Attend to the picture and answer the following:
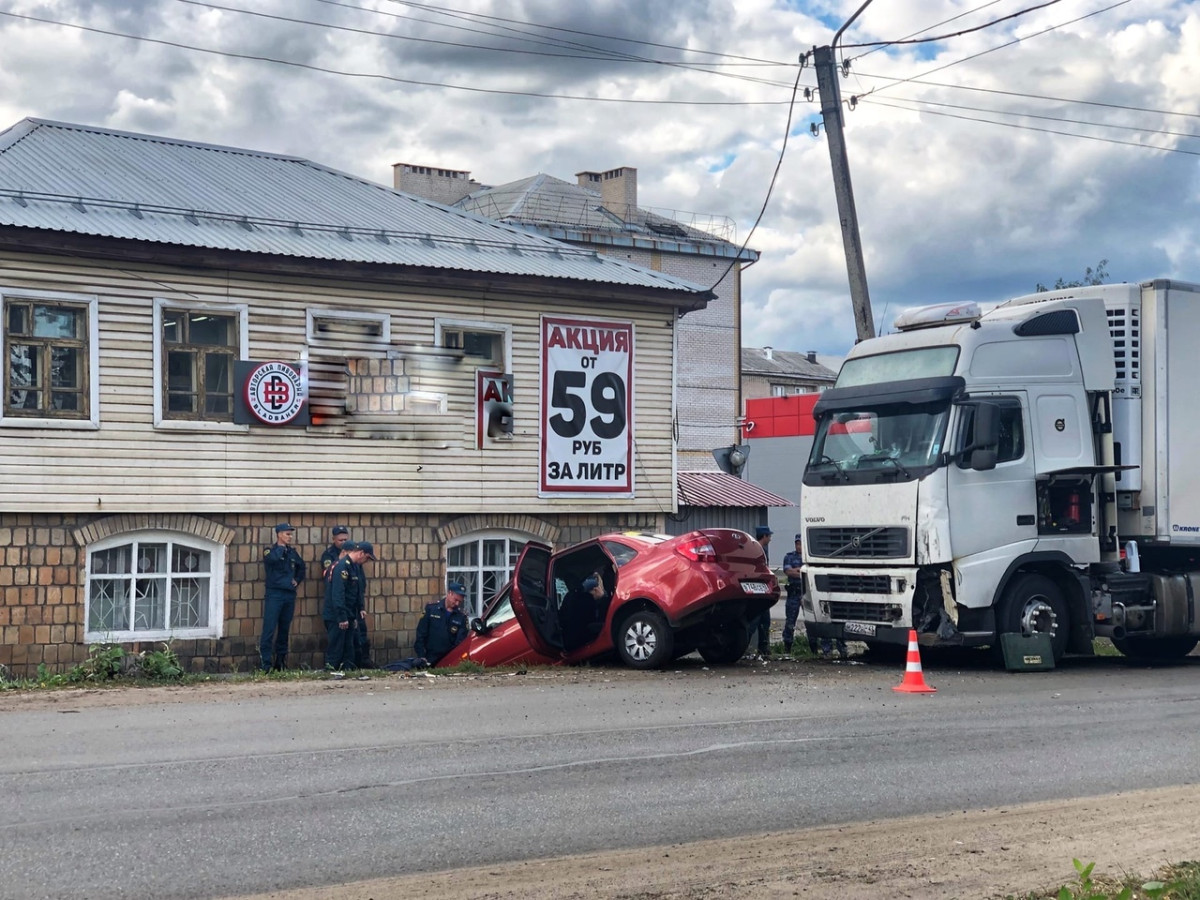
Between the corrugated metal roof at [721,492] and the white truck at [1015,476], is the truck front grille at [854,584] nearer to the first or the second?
the white truck at [1015,476]

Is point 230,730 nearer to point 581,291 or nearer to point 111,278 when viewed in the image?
point 111,278

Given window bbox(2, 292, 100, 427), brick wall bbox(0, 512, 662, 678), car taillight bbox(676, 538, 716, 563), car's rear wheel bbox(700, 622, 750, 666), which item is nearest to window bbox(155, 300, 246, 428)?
window bbox(2, 292, 100, 427)

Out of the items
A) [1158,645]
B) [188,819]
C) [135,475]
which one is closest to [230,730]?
[188,819]

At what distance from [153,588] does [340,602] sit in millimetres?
2377

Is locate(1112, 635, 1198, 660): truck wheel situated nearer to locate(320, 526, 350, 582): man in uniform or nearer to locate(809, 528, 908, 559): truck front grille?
locate(809, 528, 908, 559): truck front grille

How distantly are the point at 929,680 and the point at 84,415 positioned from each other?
9.92 m

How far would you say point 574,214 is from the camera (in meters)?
53.2

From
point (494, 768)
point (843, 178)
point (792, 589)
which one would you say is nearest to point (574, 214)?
point (843, 178)

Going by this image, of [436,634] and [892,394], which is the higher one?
[892,394]

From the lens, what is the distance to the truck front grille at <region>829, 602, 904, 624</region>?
595 inches

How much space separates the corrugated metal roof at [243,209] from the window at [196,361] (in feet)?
3.09

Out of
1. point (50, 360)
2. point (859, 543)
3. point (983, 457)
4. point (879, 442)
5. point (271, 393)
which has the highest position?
point (50, 360)

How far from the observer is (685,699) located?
12.3 meters

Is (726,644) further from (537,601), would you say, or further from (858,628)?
(537,601)
